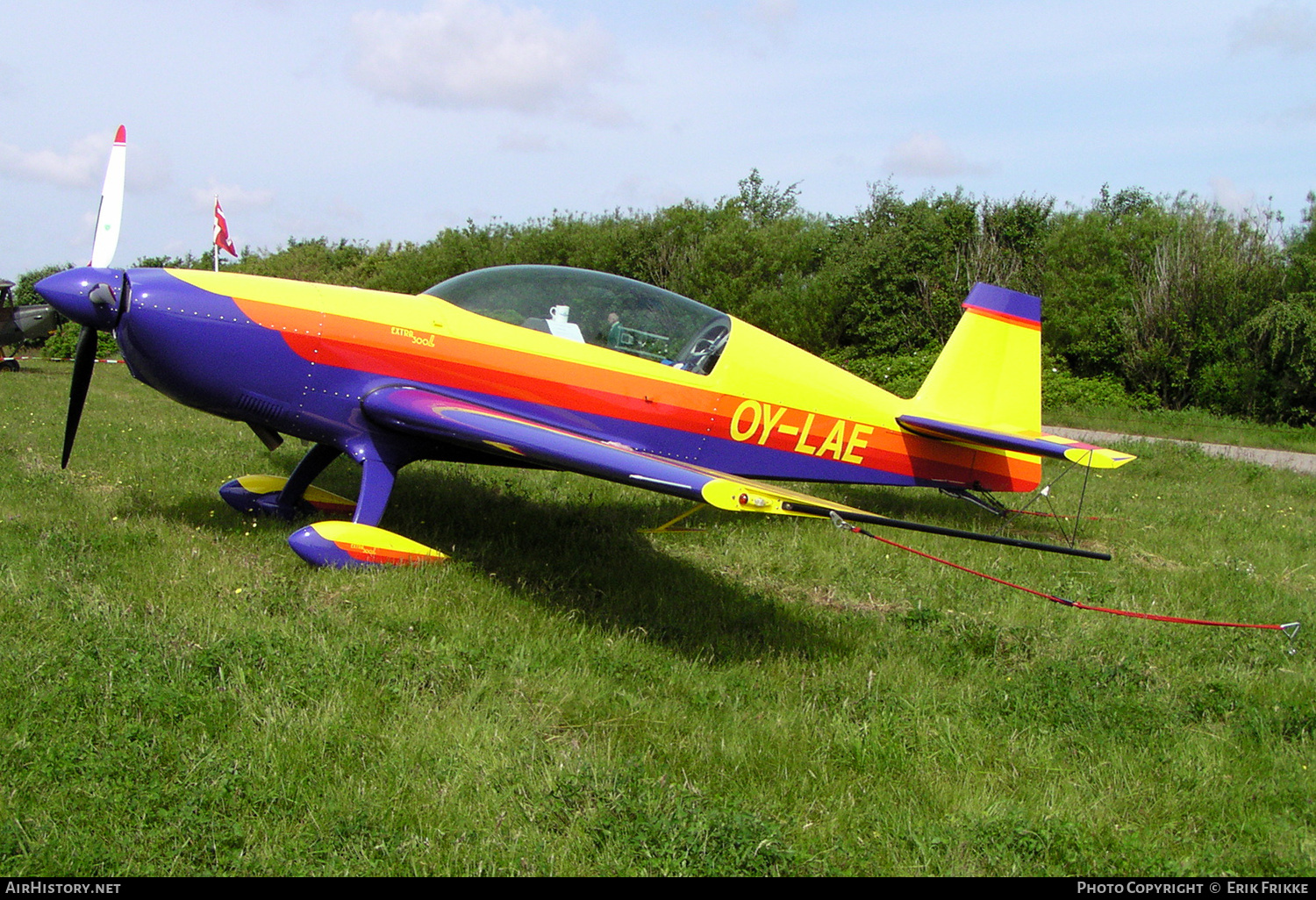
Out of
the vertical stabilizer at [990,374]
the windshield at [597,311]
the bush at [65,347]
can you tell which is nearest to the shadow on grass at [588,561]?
the windshield at [597,311]

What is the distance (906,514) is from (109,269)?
655 cm

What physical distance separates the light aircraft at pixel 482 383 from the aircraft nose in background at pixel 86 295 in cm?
1

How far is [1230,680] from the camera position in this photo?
15.2 feet

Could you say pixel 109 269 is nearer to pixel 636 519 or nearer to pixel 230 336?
pixel 230 336

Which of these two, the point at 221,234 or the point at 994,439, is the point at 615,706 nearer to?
the point at 994,439

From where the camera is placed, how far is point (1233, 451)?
15.7 m

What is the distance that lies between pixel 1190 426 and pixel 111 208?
20363 millimetres

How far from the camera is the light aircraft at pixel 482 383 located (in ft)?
17.3

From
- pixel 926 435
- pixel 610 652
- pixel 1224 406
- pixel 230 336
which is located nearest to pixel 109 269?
pixel 230 336

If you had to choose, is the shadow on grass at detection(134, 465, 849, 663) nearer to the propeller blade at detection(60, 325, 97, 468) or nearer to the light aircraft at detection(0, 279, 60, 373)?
the propeller blade at detection(60, 325, 97, 468)

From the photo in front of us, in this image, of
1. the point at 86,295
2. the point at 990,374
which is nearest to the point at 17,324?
the point at 86,295

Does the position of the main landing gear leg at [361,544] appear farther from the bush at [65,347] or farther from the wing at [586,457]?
the bush at [65,347]

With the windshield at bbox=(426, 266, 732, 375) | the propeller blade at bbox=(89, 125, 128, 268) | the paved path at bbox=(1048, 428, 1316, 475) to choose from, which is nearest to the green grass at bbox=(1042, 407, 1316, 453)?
the paved path at bbox=(1048, 428, 1316, 475)

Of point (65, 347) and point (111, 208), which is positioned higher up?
point (111, 208)
